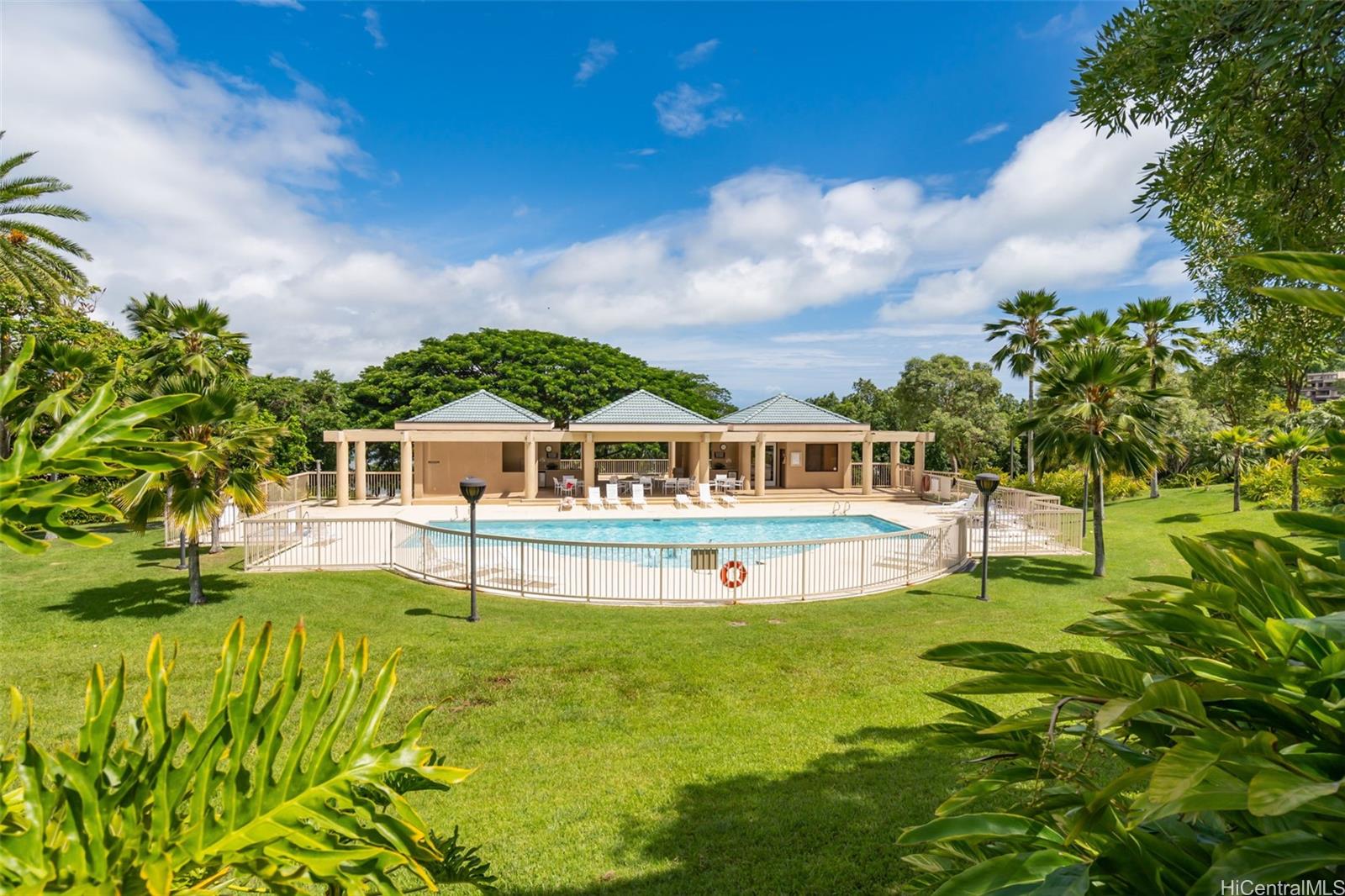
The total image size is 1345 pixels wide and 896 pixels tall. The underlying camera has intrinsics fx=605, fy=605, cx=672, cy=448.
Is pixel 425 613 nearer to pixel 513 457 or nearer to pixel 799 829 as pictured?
pixel 799 829

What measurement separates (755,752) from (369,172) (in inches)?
994

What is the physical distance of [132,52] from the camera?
5.92 metres

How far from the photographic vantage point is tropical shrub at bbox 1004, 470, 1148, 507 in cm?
2245

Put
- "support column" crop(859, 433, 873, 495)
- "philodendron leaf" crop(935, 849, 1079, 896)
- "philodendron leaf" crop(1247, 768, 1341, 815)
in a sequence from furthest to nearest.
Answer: "support column" crop(859, 433, 873, 495) < "philodendron leaf" crop(935, 849, 1079, 896) < "philodendron leaf" crop(1247, 768, 1341, 815)

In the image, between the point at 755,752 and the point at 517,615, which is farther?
the point at 517,615

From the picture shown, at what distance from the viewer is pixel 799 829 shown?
13.1 ft

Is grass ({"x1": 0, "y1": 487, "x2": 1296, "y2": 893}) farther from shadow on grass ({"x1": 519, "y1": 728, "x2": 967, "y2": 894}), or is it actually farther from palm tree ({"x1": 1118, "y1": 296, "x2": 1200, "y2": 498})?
palm tree ({"x1": 1118, "y1": 296, "x2": 1200, "y2": 498})

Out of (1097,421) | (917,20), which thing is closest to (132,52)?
(917,20)

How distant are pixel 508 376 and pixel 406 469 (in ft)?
58.9

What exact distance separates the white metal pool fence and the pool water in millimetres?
4993

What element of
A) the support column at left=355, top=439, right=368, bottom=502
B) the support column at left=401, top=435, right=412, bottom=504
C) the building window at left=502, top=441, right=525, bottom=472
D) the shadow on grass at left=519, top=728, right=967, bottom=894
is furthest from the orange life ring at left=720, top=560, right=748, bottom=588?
the support column at left=355, top=439, right=368, bottom=502

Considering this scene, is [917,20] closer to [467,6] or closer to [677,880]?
[467,6]

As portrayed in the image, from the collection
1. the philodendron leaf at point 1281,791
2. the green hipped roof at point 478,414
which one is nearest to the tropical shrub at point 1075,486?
the green hipped roof at point 478,414

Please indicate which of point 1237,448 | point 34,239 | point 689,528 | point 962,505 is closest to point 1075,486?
point 1237,448
